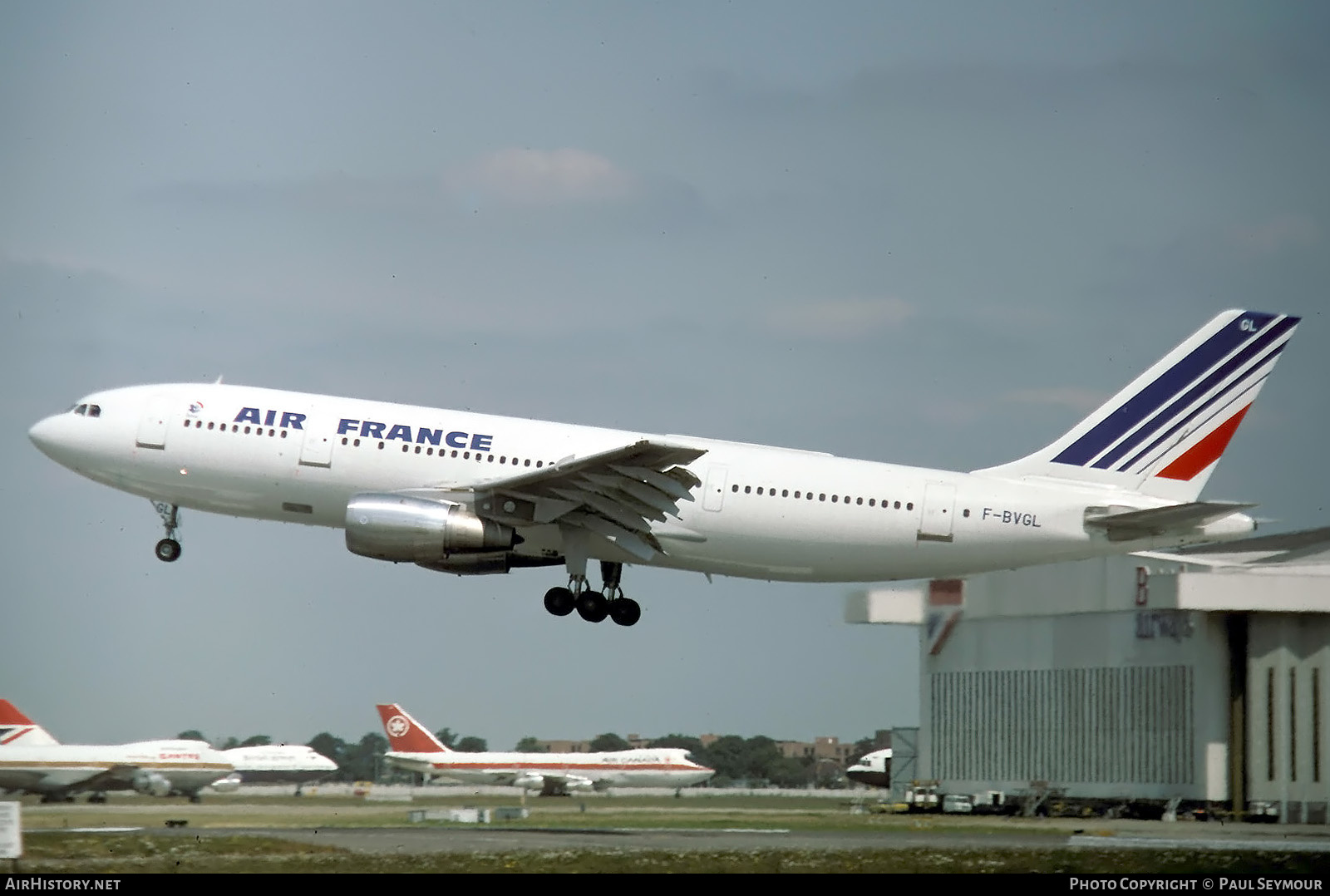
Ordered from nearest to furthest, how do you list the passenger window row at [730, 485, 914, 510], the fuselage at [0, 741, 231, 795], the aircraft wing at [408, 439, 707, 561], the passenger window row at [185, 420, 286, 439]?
1. the aircraft wing at [408, 439, 707, 561]
2. the passenger window row at [730, 485, 914, 510]
3. the passenger window row at [185, 420, 286, 439]
4. the fuselage at [0, 741, 231, 795]

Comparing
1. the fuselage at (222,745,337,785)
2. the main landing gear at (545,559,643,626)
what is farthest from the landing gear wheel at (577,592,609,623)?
the fuselage at (222,745,337,785)

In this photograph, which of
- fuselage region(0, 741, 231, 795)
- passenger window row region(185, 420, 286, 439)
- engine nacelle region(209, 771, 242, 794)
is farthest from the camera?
engine nacelle region(209, 771, 242, 794)

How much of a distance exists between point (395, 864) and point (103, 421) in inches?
651

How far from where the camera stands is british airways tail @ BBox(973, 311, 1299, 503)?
131 feet

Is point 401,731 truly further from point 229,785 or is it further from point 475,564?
point 475,564

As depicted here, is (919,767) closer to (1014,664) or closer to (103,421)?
(1014,664)

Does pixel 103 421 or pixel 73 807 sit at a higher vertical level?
pixel 103 421

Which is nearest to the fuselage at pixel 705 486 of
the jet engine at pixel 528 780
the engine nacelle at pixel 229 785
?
the engine nacelle at pixel 229 785

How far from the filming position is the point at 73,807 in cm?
3950

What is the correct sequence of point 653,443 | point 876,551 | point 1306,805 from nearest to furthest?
point 653,443
point 876,551
point 1306,805

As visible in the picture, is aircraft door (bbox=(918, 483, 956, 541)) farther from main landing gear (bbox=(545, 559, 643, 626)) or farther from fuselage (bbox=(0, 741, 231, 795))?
fuselage (bbox=(0, 741, 231, 795))

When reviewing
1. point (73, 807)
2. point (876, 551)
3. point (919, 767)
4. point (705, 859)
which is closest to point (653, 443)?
point (876, 551)

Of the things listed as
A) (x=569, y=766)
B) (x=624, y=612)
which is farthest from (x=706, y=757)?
(x=624, y=612)

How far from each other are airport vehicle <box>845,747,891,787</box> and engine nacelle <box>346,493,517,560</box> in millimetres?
37081
